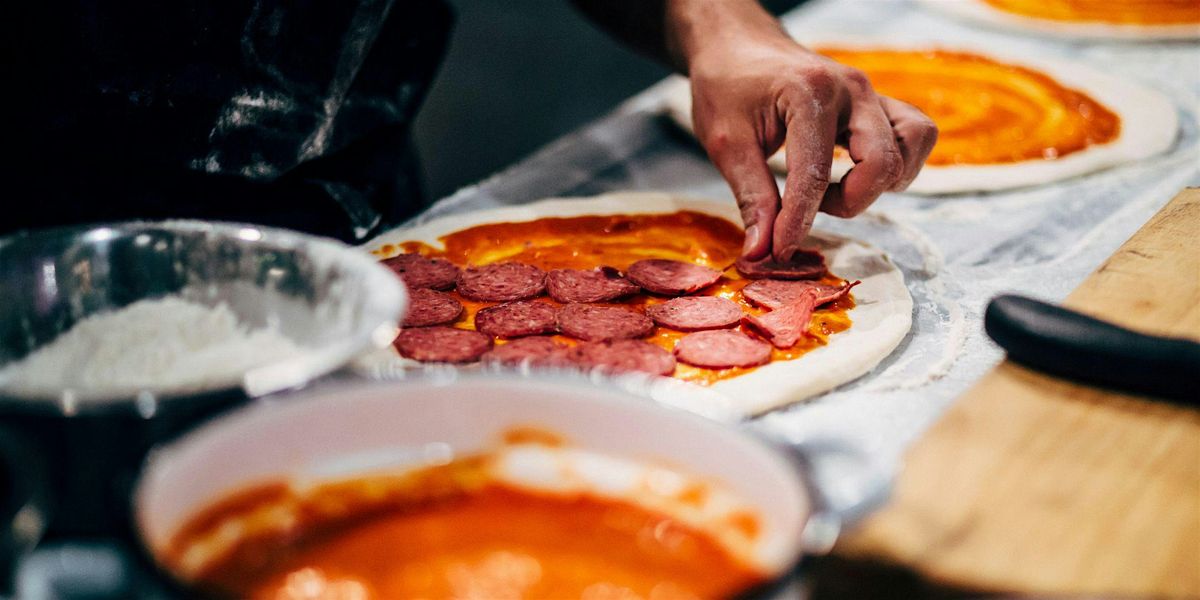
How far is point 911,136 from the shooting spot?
1600 mm

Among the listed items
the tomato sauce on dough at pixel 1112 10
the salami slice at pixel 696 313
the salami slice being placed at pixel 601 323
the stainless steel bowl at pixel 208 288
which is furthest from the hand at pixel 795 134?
the tomato sauce on dough at pixel 1112 10

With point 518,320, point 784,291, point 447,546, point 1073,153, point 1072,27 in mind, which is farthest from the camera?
point 1072,27

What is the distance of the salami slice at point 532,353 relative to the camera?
1243mm

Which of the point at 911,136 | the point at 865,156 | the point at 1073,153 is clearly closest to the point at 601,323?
the point at 865,156

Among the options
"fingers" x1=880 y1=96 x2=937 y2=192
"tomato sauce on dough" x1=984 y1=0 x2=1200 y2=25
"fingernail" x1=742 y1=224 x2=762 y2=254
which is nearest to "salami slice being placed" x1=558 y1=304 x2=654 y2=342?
"fingernail" x1=742 y1=224 x2=762 y2=254

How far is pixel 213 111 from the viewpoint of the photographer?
146 cm

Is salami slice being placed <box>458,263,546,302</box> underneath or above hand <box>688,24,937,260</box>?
underneath

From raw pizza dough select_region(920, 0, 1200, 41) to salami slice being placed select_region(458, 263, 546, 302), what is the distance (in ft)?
6.52

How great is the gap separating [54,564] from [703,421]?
1.41ft

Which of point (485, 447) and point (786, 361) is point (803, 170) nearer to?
point (786, 361)

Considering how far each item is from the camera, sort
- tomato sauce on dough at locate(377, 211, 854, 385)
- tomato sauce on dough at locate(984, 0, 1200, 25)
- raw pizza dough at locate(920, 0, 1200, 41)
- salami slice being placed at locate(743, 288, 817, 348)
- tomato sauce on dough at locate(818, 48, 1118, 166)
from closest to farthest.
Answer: salami slice being placed at locate(743, 288, 817, 348), tomato sauce on dough at locate(377, 211, 854, 385), tomato sauce on dough at locate(818, 48, 1118, 166), raw pizza dough at locate(920, 0, 1200, 41), tomato sauce on dough at locate(984, 0, 1200, 25)

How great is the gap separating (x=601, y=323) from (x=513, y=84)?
3018 mm

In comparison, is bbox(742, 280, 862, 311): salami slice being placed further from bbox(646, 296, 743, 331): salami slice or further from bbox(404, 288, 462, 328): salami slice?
bbox(404, 288, 462, 328): salami slice

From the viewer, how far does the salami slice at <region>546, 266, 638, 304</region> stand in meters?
1.44
